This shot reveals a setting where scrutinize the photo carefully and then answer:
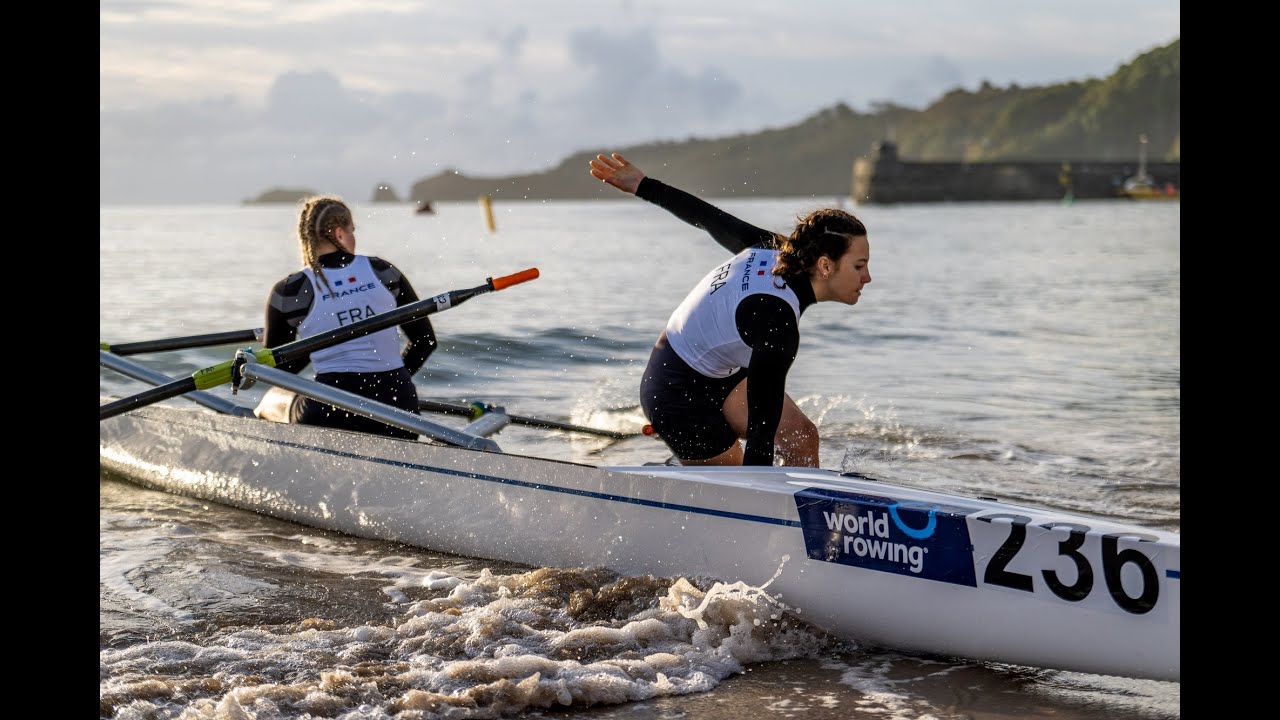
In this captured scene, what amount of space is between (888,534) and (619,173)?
184 centimetres

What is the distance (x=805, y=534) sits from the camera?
3.97 m

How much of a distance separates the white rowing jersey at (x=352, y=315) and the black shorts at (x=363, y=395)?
0.04 metres

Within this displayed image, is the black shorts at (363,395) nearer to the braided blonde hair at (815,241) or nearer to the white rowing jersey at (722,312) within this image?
the white rowing jersey at (722,312)

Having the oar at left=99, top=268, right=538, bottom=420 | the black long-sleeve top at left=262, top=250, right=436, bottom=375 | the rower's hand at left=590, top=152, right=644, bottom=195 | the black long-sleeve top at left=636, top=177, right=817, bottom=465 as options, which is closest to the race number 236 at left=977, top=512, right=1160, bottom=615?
the black long-sleeve top at left=636, top=177, right=817, bottom=465

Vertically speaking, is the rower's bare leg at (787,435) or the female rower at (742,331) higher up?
the female rower at (742,331)

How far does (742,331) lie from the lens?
164 inches

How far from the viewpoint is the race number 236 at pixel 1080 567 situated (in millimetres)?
3404

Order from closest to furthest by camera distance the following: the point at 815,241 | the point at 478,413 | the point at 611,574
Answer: the point at 815,241 → the point at 611,574 → the point at 478,413

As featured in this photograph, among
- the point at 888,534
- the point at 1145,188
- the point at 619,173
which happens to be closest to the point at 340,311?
the point at 619,173

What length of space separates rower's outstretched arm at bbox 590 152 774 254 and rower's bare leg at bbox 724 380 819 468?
0.55 metres

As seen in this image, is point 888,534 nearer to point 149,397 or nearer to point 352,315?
point 352,315

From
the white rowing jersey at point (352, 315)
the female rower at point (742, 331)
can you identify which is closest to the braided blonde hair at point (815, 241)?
the female rower at point (742, 331)
